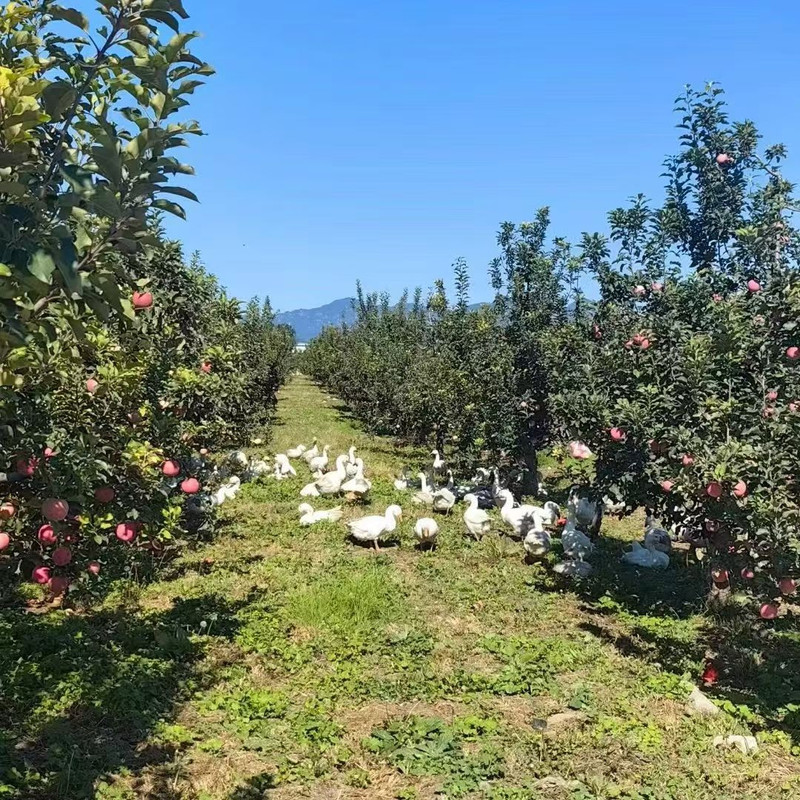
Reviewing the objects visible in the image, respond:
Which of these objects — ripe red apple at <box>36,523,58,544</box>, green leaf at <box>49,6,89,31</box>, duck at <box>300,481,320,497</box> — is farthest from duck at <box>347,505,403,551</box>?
green leaf at <box>49,6,89,31</box>

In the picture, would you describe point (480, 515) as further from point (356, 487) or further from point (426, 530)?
point (356, 487)

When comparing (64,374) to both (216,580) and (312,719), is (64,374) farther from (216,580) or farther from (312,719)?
(216,580)

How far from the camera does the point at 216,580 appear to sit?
28.1ft

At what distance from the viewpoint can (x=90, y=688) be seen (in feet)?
18.2

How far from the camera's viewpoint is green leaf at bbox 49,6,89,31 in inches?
88.9

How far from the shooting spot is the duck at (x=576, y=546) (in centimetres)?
934

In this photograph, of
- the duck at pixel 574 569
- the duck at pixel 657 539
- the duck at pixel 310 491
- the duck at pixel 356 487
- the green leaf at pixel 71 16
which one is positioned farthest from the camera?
the duck at pixel 310 491

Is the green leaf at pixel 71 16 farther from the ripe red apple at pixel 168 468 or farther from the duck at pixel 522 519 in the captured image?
the duck at pixel 522 519

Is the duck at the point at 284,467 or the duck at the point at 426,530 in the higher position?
the duck at the point at 284,467

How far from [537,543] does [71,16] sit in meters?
8.57

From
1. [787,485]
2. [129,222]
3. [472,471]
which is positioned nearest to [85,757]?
[129,222]

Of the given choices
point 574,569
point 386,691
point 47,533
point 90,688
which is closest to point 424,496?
point 574,569

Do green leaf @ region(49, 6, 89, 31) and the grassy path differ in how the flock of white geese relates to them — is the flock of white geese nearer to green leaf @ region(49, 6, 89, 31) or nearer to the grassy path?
the grassy path

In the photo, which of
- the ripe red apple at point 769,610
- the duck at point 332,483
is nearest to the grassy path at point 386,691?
the ripe red apple at point 769,610
